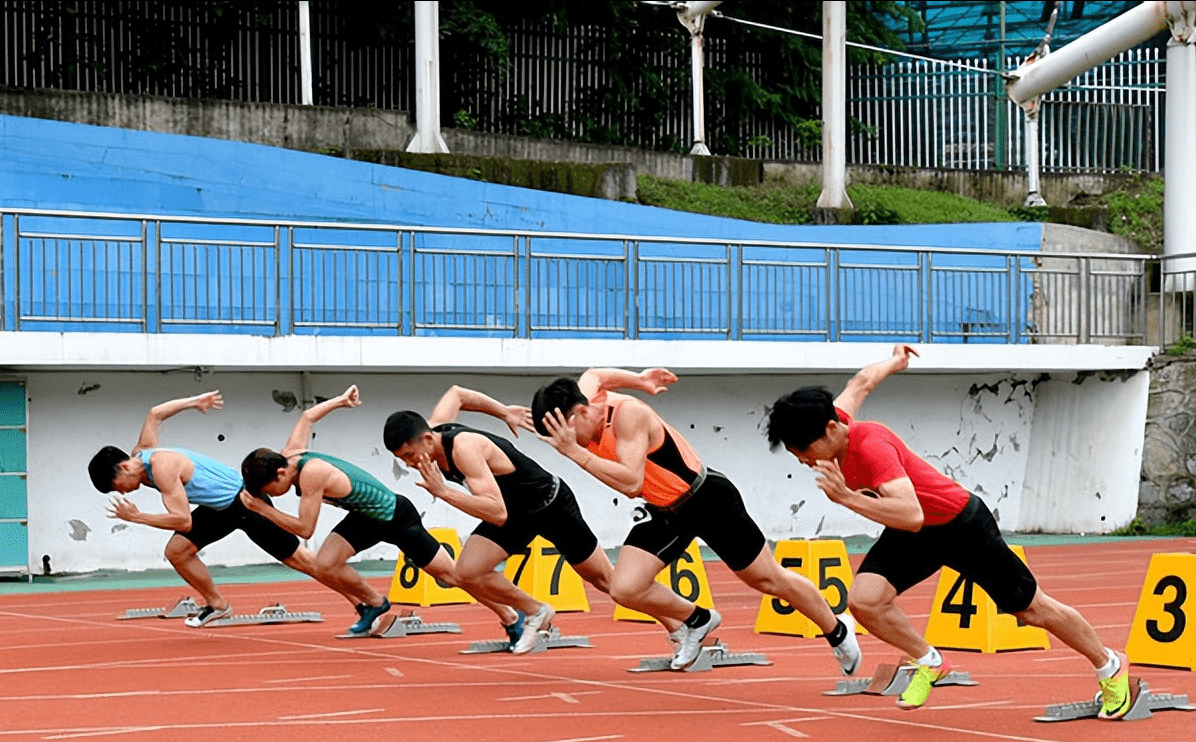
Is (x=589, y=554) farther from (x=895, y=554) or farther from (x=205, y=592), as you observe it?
(x=205, y=592)

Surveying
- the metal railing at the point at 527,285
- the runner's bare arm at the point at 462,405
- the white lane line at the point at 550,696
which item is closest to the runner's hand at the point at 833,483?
the white lane line at the point at 550,696

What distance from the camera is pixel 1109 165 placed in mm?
32938

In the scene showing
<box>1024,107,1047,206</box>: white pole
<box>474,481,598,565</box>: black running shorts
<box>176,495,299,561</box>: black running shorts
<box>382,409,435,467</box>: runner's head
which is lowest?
<box>176,495,299,561</box>: black running shorts

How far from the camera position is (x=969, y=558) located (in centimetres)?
861

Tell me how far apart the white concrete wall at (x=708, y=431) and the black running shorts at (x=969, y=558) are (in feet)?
39.5

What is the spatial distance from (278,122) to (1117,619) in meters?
15.5

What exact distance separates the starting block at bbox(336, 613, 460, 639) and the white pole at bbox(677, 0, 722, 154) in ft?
58.4

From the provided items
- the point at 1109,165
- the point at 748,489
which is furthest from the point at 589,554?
the point at 1109,165

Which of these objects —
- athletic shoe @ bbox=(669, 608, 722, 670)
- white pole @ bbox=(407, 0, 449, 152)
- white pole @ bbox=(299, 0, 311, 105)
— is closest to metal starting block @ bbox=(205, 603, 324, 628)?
athletic shoe @ bbox=(669, 608, 722, 670)

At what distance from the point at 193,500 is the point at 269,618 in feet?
Answer: 4.21

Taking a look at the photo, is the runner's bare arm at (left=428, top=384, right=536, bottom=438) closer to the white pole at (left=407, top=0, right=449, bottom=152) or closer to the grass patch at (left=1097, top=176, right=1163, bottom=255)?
the white pole at (left=407, top=0, right=449, bottom=152)

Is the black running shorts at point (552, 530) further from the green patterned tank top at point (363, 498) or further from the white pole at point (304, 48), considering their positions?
the white pole at point (304, 48)

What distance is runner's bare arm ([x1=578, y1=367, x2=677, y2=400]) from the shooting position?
10602 mm

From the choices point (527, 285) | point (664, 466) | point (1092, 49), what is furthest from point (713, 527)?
point (1092, 49)
